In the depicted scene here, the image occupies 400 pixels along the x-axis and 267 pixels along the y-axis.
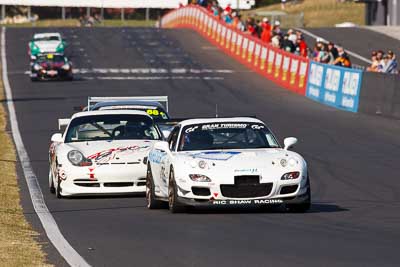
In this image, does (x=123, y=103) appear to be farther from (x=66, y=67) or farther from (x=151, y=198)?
(x=66, y=67)

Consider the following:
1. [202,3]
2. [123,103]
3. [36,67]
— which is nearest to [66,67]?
[36,67]

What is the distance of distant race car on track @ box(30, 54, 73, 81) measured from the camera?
4956 centimetres

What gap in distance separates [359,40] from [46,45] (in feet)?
50.4

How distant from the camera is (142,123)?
18109 mm

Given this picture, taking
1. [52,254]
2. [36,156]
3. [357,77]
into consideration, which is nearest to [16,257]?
[52,254]

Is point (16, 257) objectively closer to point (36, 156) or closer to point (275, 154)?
point (275, 154)

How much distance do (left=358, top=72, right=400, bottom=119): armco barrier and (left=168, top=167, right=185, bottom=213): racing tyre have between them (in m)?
17.4

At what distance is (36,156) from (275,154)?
413 inches

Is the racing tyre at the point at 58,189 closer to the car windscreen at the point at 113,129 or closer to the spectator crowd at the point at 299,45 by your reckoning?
the car windscreen at the point at 113,129

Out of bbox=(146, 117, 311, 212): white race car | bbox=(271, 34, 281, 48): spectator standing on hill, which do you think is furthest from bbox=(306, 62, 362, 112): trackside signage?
bbox=(146, 117, 311, 212): white race car

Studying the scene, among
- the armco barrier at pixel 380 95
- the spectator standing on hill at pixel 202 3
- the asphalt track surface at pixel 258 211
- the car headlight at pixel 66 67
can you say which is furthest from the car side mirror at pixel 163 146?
the spectator standing on hill at pixel 202 3

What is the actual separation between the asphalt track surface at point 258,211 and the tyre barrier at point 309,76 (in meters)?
0.59

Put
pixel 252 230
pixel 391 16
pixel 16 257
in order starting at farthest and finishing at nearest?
pixel 391 16 → pixel 252 230 → pixel 16 257

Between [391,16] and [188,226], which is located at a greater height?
[188,226]
